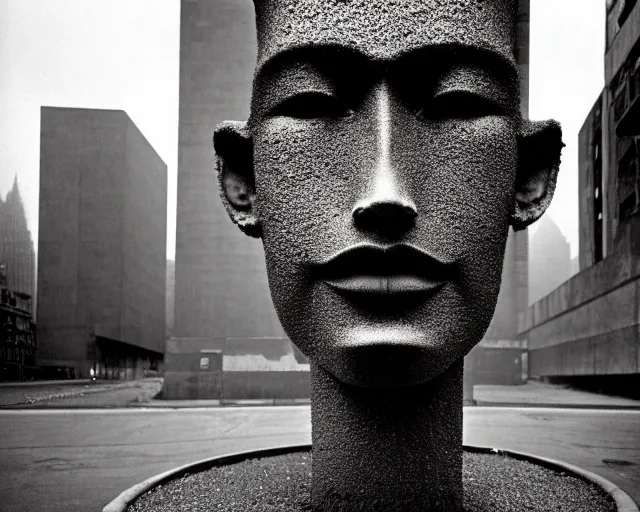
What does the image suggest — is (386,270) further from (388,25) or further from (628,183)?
(628,183)

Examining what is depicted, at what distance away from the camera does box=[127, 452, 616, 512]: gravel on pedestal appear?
2898 millimetres

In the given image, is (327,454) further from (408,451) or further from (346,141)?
(346,141)

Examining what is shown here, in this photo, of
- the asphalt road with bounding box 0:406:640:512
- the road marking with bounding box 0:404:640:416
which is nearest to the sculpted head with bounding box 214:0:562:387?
the asphalt road with bounding box 0:406:640:512

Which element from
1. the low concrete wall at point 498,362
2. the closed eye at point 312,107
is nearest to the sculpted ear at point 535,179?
the closed eye at point 312,107

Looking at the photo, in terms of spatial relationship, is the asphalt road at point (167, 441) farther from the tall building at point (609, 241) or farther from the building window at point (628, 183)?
the building window at point (628, 183)

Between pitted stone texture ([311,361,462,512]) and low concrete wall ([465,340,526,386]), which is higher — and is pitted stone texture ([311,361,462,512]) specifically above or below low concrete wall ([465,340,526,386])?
above

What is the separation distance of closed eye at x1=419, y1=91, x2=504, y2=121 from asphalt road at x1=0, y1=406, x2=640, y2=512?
3.36m

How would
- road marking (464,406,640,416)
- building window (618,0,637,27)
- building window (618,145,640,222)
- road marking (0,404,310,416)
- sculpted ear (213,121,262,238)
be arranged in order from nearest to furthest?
1. sculpted ear (213,121,262,238)
2. road marking (464,406,640,416)
3. road marking (0,404,310,416)
4. building window (618,0,637,27)
5. building window (618,145,640,222)

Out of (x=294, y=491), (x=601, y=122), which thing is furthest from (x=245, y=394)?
(x=601, y=122)

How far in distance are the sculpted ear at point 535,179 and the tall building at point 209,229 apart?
339 inches

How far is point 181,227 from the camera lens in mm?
11438

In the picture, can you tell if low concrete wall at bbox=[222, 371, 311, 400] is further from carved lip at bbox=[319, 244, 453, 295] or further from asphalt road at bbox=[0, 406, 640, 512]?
carved lip at bbox=[319, 244, 453, 295]

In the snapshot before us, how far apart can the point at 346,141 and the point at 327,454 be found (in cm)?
157

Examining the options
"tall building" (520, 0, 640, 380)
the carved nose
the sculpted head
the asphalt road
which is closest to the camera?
the carved nose
